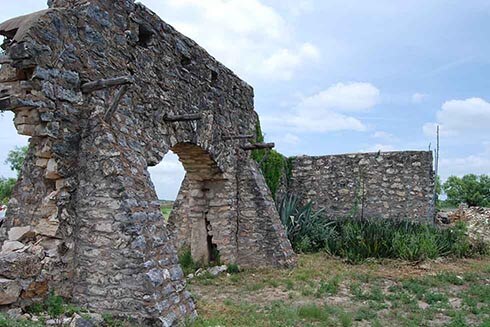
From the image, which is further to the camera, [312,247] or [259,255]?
[312,247]

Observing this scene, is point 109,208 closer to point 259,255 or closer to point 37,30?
point 37,30

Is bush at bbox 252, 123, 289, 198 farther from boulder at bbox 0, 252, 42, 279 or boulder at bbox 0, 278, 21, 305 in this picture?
boulder at bbox 0, 278, 21, 305

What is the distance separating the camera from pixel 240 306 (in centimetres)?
498

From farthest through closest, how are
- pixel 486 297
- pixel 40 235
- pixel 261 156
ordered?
pixel 261 156 → pixel 486 297 → pixel 40 235

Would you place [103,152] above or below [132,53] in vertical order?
below

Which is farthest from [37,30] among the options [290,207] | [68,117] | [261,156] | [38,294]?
[290,207]

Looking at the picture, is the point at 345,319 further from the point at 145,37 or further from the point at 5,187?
the point at 5,187

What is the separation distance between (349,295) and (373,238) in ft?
9.99

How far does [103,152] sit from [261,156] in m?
5.50

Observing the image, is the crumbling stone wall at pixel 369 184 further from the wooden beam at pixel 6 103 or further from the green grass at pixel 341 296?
the wooden beam at pixel 6 103

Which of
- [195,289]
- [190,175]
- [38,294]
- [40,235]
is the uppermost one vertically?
[190,175]

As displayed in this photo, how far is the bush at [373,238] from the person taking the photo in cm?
834

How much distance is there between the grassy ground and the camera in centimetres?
462

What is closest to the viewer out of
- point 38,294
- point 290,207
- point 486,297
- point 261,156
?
point 38,294
